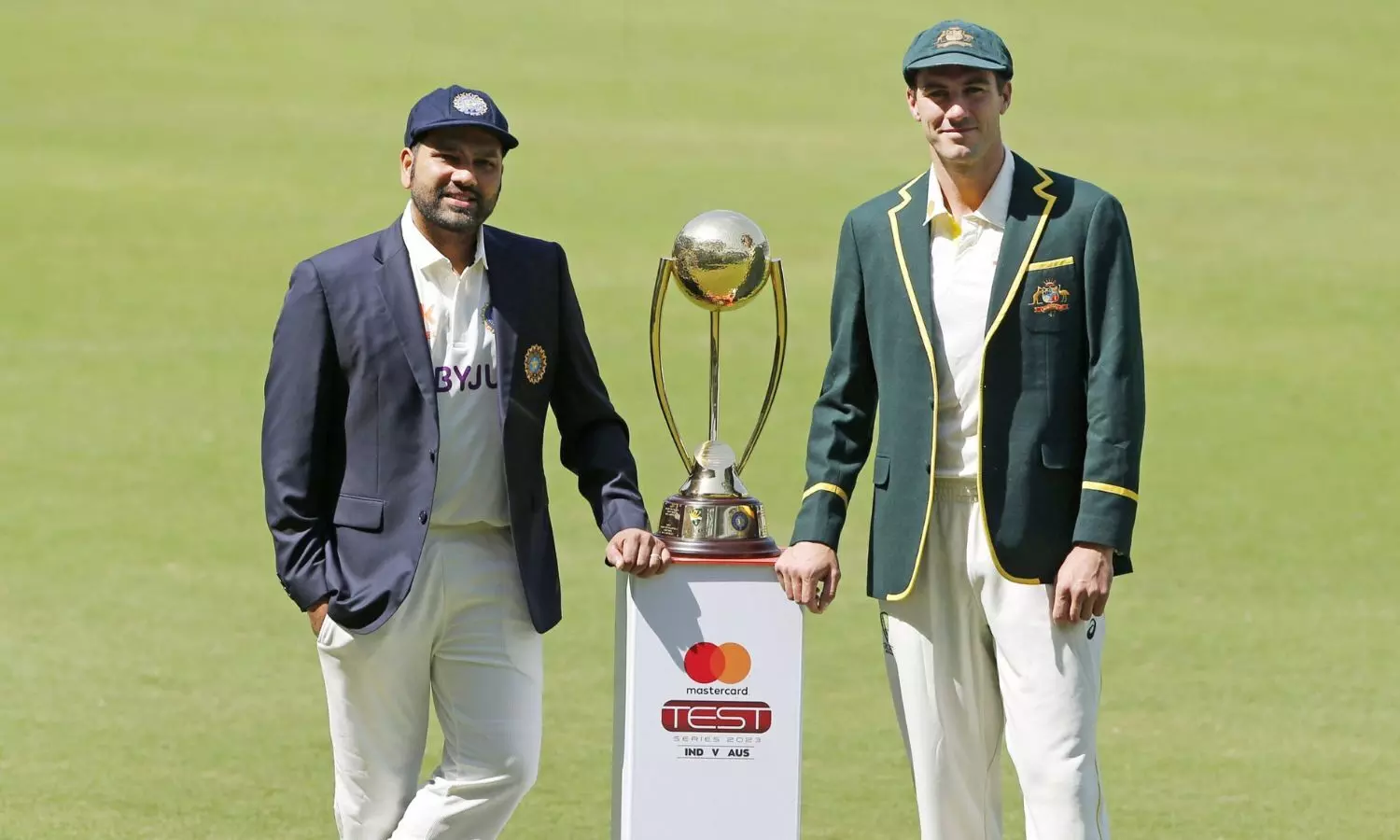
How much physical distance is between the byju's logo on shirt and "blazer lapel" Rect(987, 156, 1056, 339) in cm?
88

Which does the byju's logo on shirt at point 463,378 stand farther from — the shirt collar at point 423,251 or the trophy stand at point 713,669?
the trophy stand at point 713,669

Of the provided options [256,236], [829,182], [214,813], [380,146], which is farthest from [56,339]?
[214,813]

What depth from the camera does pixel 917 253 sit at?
3.73 metres

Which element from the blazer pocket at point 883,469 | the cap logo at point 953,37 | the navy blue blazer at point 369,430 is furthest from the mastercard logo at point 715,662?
the cap logo at point 953,37

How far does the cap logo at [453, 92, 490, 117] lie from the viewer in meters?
3.72

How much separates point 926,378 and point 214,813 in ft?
8.07

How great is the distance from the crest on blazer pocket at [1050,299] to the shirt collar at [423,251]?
964 mm

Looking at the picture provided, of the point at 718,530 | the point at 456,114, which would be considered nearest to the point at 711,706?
the point at 718,530

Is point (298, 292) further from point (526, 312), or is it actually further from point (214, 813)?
point (214, 813)

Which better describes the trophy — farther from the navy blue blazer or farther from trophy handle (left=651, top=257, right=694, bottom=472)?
the navy blue blazer

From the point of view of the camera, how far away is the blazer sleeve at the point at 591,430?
3.95m

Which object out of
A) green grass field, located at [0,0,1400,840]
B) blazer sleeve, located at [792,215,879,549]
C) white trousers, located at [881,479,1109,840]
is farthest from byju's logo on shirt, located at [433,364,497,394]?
green grass field, located at [0,0,1400,840]

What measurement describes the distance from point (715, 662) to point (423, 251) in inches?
35.3

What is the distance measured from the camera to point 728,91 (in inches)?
635
